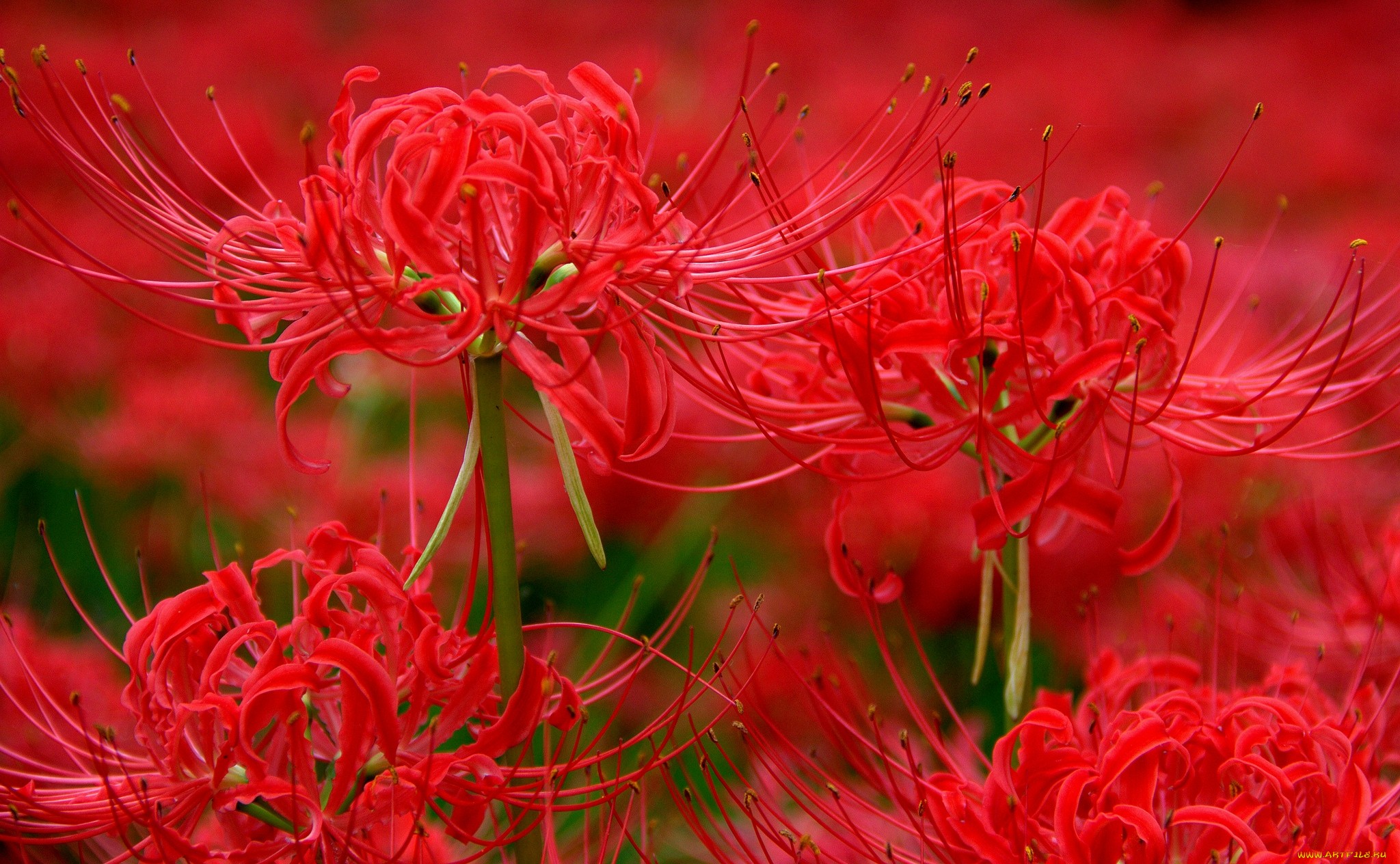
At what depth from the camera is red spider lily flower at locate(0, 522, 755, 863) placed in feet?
2.53

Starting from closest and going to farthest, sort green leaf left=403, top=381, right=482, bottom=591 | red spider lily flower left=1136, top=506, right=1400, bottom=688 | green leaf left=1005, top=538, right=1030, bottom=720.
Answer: green leaf left=403, top=381, right=482, bottom=591 → green leaf left=1005, top=538, right=1030, bottom=720 → red spider lily flower left=1136, top=506, right=1400, bottom=688

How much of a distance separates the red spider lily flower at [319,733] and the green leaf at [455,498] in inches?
2.8

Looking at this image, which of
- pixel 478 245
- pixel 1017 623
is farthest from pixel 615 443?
pixel 1017 623

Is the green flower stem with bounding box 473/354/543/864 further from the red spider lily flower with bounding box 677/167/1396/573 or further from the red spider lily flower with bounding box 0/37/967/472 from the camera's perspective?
the red spider lily flower with bounding box 677/167/1396/573

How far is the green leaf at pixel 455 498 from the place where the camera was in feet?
2.34

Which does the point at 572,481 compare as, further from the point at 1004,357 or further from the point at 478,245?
the point at 1004,357

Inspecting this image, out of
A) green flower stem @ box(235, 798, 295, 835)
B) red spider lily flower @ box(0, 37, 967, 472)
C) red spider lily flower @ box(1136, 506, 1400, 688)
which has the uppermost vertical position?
red spider lily flower @ box(0, 37, 967, 472)

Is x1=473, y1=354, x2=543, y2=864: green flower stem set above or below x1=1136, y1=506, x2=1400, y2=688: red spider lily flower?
above

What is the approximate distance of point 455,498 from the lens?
0.74 metres

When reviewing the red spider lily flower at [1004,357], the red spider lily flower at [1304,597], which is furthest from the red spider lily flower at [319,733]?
the red spider lily flower at [1304,597]

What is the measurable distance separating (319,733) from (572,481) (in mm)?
320

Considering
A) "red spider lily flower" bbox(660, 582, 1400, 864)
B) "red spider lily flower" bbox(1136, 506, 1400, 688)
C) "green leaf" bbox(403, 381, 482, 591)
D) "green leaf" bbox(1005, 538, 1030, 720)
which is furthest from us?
"red spider lily flower" bbox(1136, 506, 1400, 688)

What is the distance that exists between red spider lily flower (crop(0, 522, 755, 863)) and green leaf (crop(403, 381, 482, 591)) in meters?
0.07

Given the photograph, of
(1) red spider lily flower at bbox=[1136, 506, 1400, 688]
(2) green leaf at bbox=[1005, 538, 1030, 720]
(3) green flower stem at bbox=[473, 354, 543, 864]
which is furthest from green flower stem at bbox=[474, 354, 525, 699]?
(1) red spider lily flower at bbox=[1136, 506, 1400, 688]
